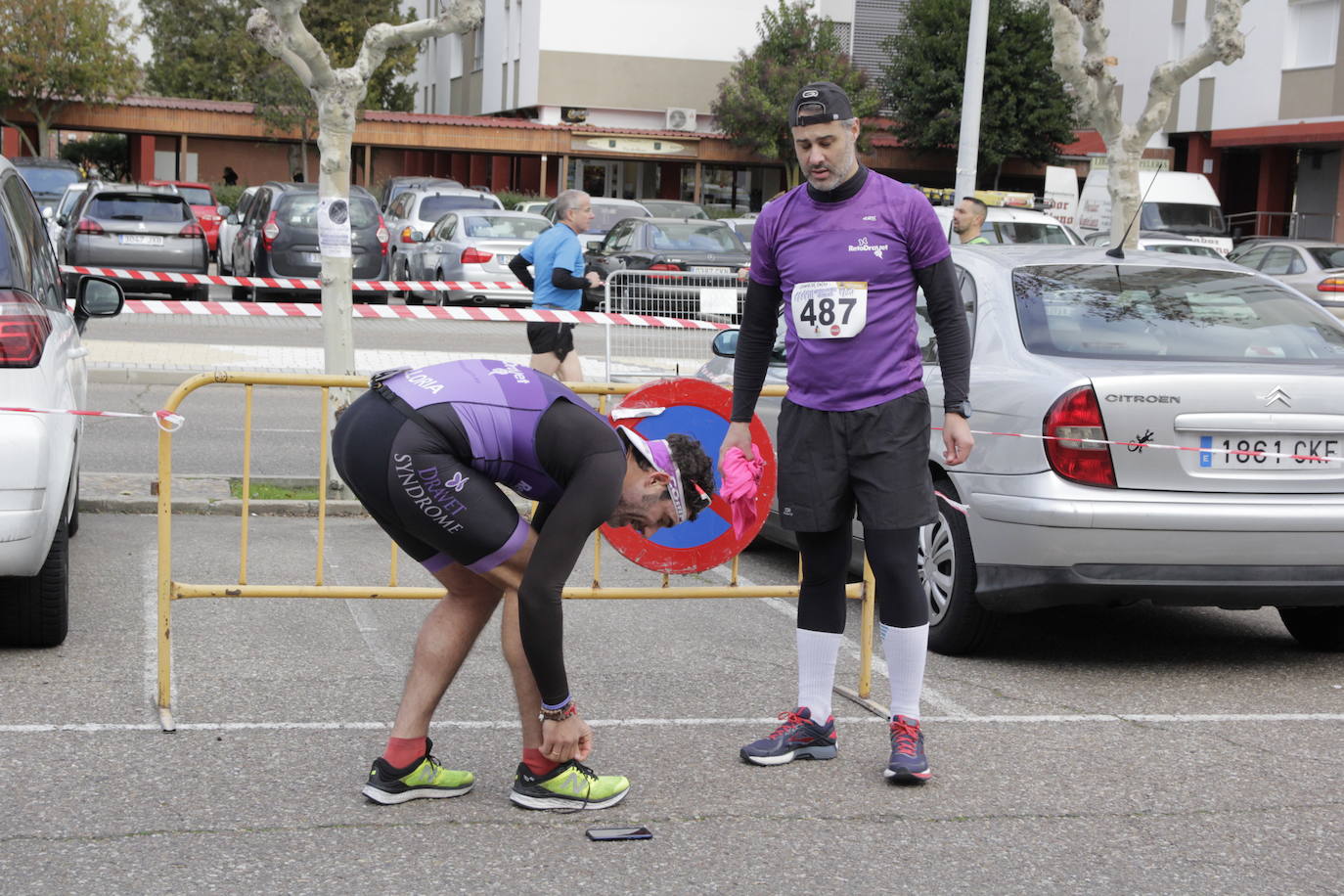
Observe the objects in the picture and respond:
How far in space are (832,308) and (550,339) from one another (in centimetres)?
554

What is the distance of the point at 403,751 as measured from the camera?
451 centimetres

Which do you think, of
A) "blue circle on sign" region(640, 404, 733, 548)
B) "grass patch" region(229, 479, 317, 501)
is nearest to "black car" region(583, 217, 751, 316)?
"grass patch" region(229, 479, 317, 501)

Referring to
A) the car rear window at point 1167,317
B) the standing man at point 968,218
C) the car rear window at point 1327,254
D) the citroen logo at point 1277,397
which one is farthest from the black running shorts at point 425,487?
the car rear window at point 1327,254

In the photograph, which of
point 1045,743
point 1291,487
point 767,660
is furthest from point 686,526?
point 1291,487

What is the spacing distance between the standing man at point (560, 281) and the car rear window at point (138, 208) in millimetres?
13350

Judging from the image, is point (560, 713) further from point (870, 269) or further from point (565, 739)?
point (870, 269)

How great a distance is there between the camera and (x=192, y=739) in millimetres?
5047

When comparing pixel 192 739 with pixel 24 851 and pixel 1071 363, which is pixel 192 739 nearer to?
pixel 24 851

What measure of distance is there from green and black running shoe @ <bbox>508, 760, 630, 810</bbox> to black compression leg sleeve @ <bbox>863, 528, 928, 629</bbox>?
39.7 inches

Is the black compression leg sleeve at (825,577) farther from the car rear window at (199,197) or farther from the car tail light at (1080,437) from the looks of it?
the car rear window at (199,197)

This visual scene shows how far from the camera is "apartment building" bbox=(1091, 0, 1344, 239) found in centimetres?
3781

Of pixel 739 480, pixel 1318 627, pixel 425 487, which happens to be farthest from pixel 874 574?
pixel 1318 627

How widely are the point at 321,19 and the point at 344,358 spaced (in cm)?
4898

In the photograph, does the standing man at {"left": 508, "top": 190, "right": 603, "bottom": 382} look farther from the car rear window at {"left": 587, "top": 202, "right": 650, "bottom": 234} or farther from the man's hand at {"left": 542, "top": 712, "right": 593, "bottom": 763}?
the car rear window at {"left": 587, "top": 202, "right": 650, "bottom": 234}
